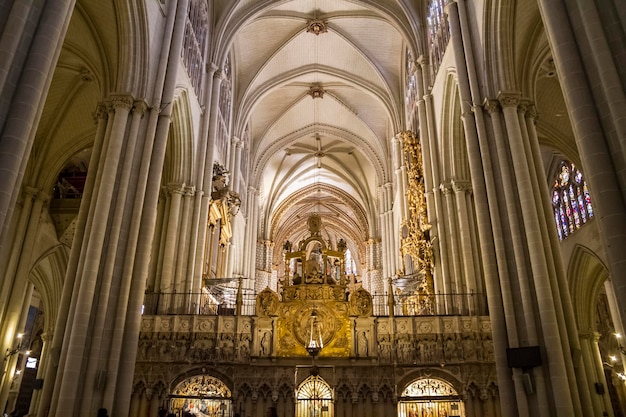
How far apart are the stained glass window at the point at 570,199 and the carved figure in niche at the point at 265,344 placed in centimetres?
1438

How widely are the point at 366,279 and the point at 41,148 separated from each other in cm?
2424

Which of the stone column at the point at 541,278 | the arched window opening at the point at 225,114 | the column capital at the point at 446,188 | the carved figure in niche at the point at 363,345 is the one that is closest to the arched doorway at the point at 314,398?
the carved figure in niche at the point at 363,345

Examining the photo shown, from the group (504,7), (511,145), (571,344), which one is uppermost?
(504,7)

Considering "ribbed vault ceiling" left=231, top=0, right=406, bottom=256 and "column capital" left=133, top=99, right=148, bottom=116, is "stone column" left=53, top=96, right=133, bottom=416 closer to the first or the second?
"column capital" left=133, top=99, right=148, bottom=116

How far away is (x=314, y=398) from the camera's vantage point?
1273cm

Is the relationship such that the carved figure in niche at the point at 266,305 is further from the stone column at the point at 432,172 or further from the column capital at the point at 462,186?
the column capital at the point at 462,186

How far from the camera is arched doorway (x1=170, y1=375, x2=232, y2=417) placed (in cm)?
1279

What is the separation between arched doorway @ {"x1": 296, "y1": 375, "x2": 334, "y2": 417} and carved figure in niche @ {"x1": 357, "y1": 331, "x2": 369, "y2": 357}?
4.03 ft

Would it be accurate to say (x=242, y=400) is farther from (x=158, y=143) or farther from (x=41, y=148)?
(x=41, y=148)

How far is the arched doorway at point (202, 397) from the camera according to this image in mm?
12789

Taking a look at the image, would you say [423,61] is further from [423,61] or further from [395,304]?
[395,304]

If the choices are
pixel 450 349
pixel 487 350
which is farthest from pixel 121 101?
pixel 487 350

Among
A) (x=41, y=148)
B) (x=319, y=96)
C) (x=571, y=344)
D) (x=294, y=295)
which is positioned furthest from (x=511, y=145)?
(x=319, y=96)

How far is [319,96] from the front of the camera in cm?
3036
